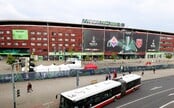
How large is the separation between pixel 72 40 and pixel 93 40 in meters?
11.0

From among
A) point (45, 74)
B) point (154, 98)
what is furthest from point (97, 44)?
point (154, 98)

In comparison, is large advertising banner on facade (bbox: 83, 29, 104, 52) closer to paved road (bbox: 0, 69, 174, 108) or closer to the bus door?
paved road (bbox: 0, 69, 174, 108)

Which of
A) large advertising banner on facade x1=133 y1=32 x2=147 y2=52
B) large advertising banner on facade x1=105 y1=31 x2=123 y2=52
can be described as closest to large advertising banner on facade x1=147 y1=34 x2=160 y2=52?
large advertising banner on facade x1=133 y1=32 x2=147 y2=52

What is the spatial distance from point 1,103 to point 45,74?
19.5 m

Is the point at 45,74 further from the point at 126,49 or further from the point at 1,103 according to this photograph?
the point at 126,49

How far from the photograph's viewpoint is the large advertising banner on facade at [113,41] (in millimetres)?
113438

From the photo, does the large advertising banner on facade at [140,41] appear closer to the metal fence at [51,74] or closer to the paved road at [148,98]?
the metal fence at [51,74]

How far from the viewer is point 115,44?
11562 cm

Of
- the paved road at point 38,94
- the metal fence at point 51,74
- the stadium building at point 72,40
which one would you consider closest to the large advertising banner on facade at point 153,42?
the stadium building at point 72,40

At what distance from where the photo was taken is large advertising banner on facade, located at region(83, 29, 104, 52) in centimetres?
10862

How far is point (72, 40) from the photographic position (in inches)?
4178

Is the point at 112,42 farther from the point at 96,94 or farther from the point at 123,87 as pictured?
the point at 96,94

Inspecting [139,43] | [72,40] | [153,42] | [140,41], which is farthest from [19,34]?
[153,42]

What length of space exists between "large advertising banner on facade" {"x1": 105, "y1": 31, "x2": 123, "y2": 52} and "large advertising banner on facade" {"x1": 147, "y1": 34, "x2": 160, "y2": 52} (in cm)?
2119
